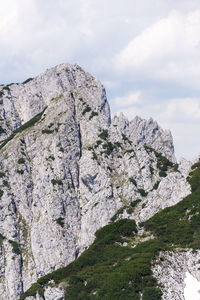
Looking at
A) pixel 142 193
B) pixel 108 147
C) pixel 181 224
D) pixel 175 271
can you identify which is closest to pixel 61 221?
pixel 142 193

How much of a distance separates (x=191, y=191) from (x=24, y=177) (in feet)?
253

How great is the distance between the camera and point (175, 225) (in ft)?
197

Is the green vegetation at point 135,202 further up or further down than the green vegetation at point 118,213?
further up

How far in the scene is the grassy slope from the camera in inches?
1855

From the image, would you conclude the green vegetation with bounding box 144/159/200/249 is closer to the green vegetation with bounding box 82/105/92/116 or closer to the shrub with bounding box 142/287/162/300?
the shrub with bounding box 142/287/162/300

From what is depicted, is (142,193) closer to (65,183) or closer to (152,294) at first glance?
(65,183)

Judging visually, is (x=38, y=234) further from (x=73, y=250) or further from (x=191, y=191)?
(x=191, y=191)

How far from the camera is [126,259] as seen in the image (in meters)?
54.5

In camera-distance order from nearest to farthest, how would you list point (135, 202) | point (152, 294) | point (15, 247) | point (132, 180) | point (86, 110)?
point (152, 294)
point (135, 202)
point (132, 180)
point (15, 247)
point (86, 110)

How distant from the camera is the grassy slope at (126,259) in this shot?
47.1 metres

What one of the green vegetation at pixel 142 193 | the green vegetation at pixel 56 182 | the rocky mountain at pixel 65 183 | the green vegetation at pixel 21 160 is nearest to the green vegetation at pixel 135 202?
the rocky mountain at pixel 65 183

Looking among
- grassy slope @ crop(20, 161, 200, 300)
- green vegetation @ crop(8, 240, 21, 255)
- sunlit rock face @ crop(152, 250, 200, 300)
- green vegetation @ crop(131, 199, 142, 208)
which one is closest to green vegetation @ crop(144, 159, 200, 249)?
grassy slope @ crop(20, 161, 200, 300)

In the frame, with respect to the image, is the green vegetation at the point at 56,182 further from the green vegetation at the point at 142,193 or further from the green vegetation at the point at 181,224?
the green vegetation at the point at 181,224

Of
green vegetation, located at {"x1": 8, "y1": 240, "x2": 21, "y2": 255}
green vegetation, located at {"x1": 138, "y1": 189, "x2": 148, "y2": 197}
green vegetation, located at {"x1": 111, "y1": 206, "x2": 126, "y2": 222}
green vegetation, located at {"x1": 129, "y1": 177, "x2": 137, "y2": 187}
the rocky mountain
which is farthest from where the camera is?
green vegetation, located at {"x1": 8, "y1": 240, "x2": 21, "y2": 255}
